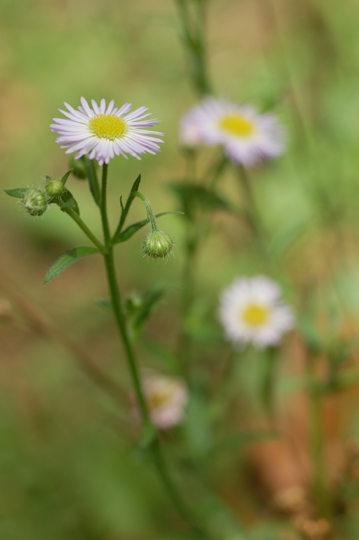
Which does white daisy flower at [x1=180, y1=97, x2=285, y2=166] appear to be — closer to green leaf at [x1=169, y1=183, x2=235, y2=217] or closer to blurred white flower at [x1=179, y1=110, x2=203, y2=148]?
blurred white flower at [x1=179, y1=110, x2=203, y2=148]

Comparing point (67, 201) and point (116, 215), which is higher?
point (116, 215)

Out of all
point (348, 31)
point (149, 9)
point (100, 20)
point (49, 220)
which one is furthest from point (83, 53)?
point (348, 31)

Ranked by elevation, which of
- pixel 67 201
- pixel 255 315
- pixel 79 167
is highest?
pixel 79 167

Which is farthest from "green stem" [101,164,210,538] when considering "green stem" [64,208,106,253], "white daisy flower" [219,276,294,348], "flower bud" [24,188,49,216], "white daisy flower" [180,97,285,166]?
"white daisy flower" [180,97,285,166]

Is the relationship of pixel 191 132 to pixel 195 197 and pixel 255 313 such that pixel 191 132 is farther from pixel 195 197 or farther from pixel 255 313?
pixel 255 313

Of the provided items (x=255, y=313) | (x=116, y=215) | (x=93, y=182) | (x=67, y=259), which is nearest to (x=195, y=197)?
(x=255, y=313)

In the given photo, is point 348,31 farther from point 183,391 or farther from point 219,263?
point 183,391
